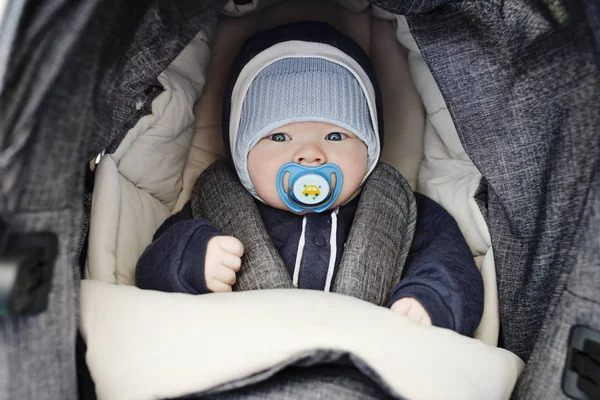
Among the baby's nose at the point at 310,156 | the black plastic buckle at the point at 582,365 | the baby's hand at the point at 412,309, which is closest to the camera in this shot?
the black plastic buckle at the point at 582,365

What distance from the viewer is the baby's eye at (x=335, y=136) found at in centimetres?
114

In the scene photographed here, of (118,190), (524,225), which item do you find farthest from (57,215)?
(524,225)

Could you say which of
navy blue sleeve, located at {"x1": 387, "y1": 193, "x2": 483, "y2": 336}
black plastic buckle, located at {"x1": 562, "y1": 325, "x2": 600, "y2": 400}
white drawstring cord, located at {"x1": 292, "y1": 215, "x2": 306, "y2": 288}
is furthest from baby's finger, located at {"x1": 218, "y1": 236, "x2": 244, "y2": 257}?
black plastic buckle, located at {"x1": 562, "y1": 325, "x2": 600, "y2": 400}

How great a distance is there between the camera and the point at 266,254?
1.07 metres

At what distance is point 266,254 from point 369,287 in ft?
0.59

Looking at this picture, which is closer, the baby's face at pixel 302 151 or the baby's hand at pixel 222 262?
the baby's hand at pixel 222 262

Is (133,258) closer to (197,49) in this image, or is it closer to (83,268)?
(83,268)

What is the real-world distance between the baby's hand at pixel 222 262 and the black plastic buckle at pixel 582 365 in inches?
19.6

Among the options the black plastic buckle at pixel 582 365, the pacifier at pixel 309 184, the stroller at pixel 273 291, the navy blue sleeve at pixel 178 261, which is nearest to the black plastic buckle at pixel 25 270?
the stroller at pixel 273 291

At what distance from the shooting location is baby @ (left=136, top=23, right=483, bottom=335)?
39.4 inches

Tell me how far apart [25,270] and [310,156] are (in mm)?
557

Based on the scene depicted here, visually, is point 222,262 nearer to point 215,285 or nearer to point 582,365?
point 215,285

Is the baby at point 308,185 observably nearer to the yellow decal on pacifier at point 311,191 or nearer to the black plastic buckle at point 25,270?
the yellow decal on pacifier at point 311,191

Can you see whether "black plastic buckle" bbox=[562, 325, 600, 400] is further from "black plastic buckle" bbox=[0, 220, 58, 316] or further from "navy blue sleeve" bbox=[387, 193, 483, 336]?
"black plastic buckle" bbox=[0, 220, 58, 316]
